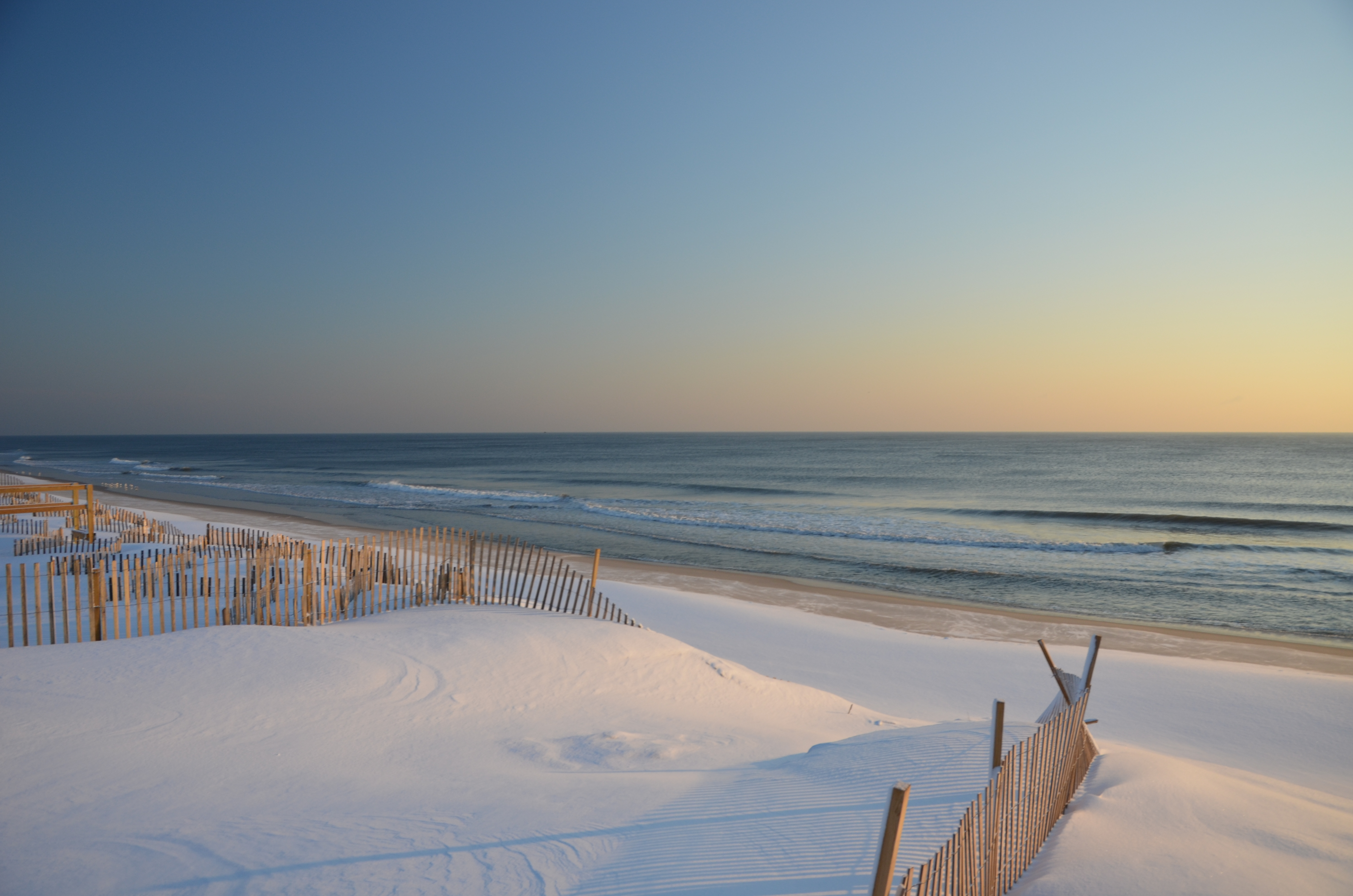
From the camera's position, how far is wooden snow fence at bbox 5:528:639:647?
932 cm

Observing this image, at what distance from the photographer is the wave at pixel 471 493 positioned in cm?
4594

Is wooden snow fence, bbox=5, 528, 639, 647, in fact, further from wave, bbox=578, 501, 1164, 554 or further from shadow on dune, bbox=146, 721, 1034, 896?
wave, bbox=578, 501, 1164, 554

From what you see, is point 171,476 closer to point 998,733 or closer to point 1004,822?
point 998,733

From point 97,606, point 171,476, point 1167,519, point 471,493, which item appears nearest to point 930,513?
point 1167,519

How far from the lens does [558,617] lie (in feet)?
36.0

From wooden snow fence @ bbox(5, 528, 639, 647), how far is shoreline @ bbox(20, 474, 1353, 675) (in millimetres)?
7620

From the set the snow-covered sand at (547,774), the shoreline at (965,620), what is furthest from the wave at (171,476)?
the snow-covered sand at (547,774)

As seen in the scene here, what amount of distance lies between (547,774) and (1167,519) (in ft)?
135

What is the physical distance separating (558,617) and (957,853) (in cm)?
818

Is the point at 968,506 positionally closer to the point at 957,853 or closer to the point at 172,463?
the point at 957,853

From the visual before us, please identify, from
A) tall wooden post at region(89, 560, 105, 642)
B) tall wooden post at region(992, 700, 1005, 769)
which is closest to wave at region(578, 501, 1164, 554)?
tall wooden post at region(992, 700, 1005, 769)

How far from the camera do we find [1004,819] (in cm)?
421

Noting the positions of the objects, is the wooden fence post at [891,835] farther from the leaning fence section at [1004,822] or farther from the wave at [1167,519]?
the wave at [1167,519]

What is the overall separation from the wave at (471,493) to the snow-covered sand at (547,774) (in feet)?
117
